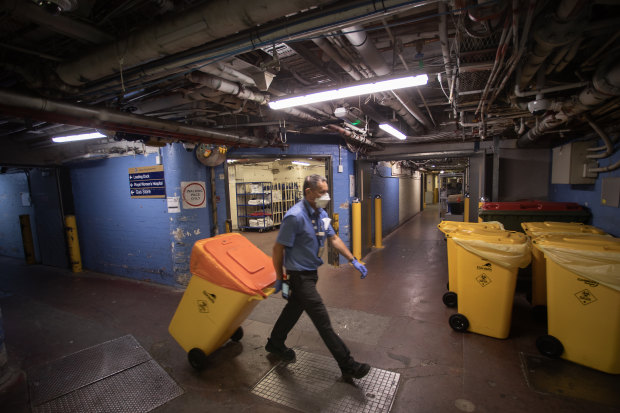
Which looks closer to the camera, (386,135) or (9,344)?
(9,344)

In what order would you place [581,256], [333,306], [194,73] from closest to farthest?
1. [581,256]
2. [194,73]
3. [333,306]

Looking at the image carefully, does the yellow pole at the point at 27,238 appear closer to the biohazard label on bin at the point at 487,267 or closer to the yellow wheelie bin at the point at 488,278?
the yellow wheelie bin at the point at 488,278

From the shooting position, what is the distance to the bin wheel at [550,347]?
2.79 m

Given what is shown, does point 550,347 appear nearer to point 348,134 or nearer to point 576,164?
point 576,164

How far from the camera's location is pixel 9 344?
→ 3.60 metres

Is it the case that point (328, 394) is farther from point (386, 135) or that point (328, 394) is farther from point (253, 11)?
point (386, 135)

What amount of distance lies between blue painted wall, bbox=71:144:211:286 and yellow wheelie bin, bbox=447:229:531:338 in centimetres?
436

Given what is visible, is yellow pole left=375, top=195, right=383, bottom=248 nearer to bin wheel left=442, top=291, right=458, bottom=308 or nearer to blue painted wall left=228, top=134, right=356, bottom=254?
blue painted wall left=228, top=134, right=356, bottom=254

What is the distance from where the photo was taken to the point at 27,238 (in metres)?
7.77

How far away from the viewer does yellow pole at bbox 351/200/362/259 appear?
6.61 m

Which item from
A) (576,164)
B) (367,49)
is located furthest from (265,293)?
(576,164)

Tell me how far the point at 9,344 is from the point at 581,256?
6.62 metres

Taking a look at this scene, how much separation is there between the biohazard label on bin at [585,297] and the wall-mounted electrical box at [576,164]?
2.83 metres

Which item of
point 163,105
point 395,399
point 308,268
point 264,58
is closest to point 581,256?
point 395,399
